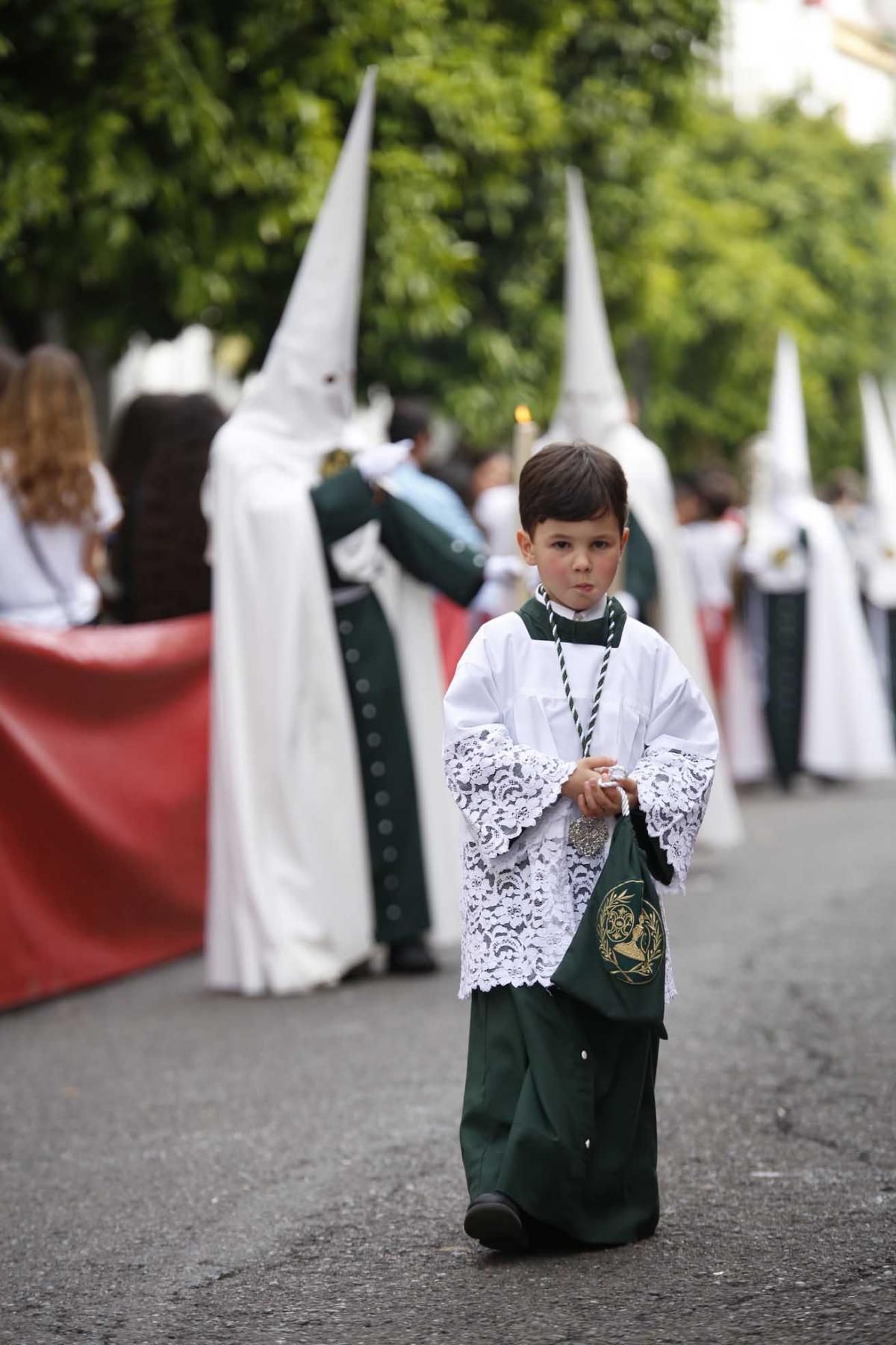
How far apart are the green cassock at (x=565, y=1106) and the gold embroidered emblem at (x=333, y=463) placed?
11.9ft

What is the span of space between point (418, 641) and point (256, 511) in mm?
810

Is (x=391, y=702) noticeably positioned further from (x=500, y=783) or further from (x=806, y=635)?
(x=806, y=635)

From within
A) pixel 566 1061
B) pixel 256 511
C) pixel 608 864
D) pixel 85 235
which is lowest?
Result: pixel 566 1061

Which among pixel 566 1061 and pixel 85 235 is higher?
pixel 85 235

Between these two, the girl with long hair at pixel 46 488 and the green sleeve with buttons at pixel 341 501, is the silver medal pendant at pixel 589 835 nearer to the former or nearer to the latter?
the green sleeve with buttons at pixel 341 501

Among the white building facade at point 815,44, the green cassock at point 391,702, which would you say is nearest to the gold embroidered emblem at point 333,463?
the green cassock at point 391,702

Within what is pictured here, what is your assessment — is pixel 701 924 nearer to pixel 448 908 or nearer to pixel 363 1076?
pixel 448 908

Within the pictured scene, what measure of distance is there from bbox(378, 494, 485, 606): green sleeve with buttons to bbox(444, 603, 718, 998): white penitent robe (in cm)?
334

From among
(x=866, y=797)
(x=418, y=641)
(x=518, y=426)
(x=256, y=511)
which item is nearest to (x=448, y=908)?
(x=418, y=641)

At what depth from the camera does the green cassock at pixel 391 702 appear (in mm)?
8078

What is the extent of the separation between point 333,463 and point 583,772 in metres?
3.92

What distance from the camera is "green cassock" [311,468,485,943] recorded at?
26.5 feet

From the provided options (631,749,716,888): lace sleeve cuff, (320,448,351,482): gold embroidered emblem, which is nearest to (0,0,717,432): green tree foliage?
(320,448,351,482): gold embroidered emblem

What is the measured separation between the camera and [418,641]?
8469mm
